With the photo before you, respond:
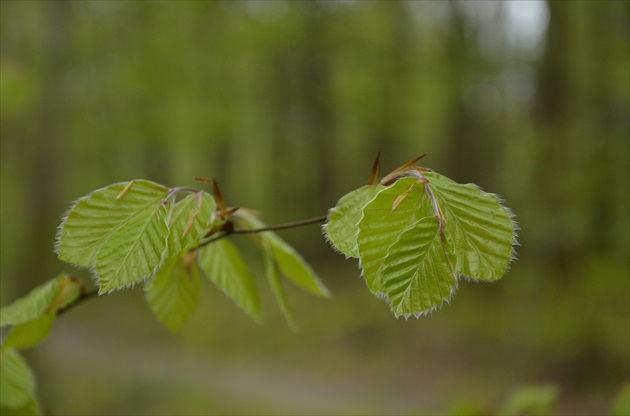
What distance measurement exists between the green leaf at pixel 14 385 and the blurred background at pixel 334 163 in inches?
35.9

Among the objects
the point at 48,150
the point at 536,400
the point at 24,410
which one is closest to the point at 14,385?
the point at 24,410

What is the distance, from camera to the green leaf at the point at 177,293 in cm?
84

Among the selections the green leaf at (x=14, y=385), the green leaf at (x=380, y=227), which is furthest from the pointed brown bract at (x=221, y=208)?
the green leaf at (x=14, y=385)

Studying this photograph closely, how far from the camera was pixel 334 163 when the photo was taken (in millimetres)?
15867

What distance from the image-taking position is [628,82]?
5.80 m

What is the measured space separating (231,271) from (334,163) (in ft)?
49.5

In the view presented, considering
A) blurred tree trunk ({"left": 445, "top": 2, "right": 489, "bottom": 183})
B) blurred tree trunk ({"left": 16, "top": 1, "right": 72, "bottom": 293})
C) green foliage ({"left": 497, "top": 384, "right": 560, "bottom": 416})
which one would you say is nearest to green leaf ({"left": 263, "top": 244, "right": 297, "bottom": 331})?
green foliage ({"left": 497, "top": 384, "right": 560, "bottom": 416})

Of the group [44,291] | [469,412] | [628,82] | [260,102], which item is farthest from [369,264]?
[260,102]

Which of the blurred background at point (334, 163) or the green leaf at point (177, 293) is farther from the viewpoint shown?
the blurred background at point (334, 163)

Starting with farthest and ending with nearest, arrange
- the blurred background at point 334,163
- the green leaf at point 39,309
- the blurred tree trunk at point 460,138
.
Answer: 1. the blurred tree trunk at point 460,138
2. the blurred background at point 334,163
3. the green leaf at point 39,309

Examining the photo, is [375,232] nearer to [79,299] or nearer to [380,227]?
[380,227]

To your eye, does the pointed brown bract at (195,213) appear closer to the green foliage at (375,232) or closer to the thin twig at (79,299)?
the green foliage at (375,232)

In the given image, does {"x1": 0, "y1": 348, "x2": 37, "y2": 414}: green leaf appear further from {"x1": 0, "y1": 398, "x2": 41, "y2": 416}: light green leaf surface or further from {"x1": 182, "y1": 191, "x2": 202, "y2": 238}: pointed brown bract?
{"x1": 182, "y1": 191, "x2": 202, "y2": 238}: pointed brown bract

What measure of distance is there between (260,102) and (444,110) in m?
4.89
